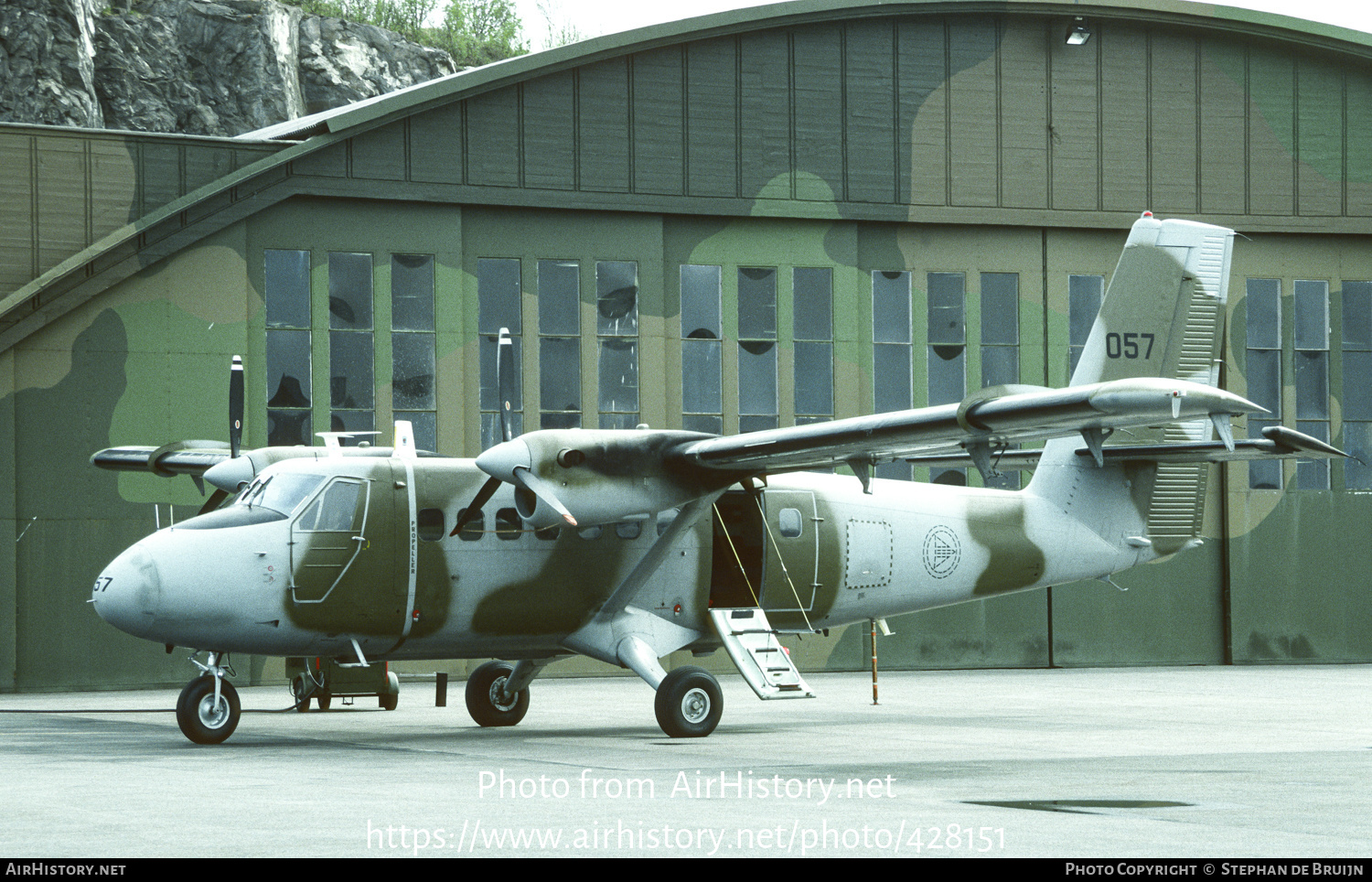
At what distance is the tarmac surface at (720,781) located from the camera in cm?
936

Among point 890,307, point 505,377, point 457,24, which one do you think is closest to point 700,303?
point 890,307

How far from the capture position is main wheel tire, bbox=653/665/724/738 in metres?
17.7

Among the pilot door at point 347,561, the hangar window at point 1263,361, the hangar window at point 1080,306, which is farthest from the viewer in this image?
the hangar window at point 1263,361

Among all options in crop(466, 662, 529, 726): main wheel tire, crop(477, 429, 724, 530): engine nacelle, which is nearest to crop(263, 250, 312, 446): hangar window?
crop(466, 662, 529, 726): main wheel tire

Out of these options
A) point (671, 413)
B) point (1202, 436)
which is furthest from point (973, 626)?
point (1202, 436)

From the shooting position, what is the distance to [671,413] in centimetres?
3269

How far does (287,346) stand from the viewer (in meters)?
30.5

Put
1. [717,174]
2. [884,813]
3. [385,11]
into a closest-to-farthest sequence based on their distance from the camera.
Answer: [884,813]
[717,174]
[385,11]

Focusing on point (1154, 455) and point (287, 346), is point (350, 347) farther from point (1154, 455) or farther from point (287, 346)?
point (1154, 455)

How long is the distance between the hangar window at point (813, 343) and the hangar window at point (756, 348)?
53 centimetres

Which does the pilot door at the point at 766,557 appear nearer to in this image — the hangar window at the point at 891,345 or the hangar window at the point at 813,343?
the hangar window at the point at 813,343

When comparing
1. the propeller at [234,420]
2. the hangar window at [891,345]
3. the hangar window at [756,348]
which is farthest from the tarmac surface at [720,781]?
the hangar window at [891,345]

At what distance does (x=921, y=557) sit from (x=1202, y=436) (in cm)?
416

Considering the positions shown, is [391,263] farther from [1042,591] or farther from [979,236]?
[1042,591]
